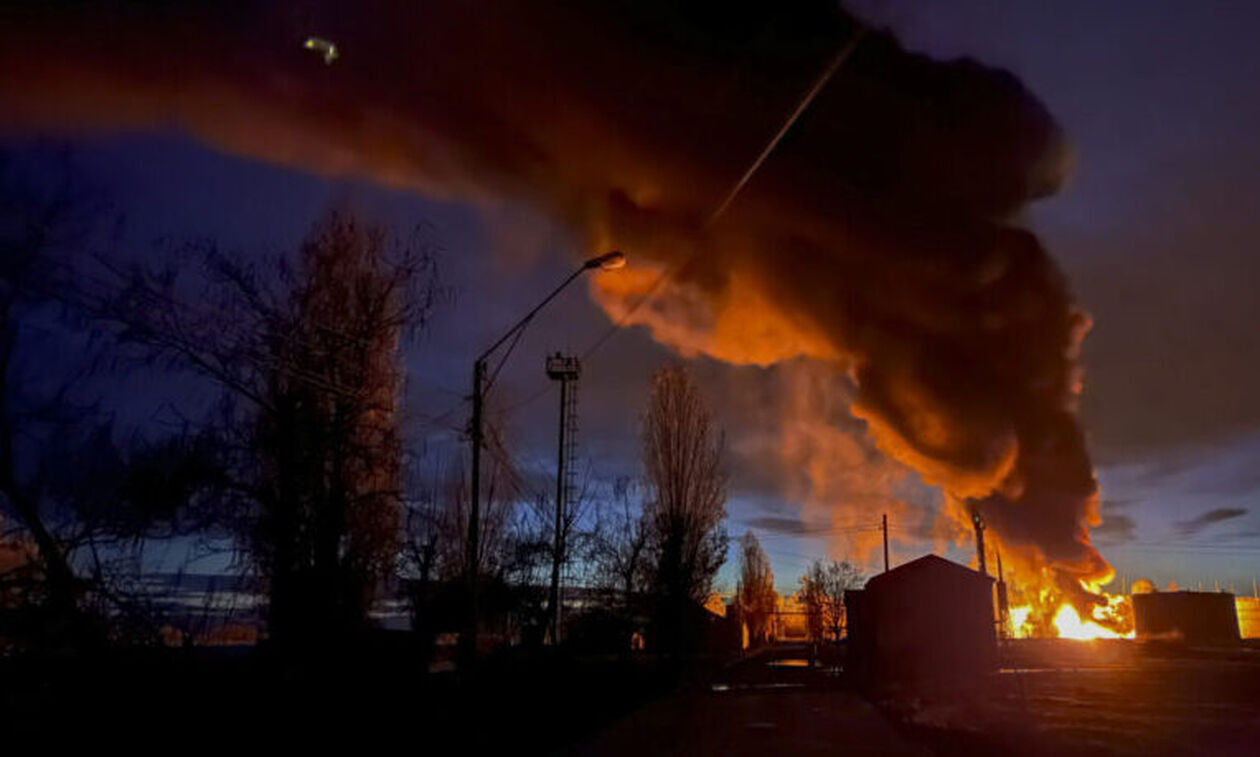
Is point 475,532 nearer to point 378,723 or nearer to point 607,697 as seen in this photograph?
point 378,723

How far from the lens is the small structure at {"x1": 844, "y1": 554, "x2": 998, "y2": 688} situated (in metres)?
37.4

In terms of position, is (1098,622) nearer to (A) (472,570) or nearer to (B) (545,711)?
(B) (545,711)

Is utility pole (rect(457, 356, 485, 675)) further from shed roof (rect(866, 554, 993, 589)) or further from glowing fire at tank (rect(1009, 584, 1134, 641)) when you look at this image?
glowing fire at tank (rect(1009, 584, 1134, 641))

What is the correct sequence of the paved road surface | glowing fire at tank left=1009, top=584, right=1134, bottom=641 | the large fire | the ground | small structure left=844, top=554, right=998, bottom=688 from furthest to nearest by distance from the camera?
glowing fire at tank left=1009, top=584, right=1134, bottom=641, the large fire, small structure left=844, top=554, right=998, bottom=688, the ground, the paved road surface

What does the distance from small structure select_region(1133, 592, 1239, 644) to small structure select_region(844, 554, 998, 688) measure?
26575 millimetres

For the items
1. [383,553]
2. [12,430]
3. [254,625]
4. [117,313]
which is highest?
[117,313]

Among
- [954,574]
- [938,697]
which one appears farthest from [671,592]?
[938,697]

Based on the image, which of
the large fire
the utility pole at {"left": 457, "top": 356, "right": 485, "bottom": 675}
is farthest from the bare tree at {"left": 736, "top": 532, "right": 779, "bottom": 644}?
the utility pole at {"left": 457, "top": 356, "right": 485, "bottom": 675}

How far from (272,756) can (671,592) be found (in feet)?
107

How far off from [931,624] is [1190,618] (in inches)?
1196

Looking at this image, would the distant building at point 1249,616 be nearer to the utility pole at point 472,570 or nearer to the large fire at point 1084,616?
the large fire at point 1084,616

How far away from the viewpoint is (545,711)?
20516mm

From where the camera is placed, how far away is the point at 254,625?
18.7m

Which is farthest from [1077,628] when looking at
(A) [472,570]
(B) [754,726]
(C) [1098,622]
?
(A) [472,570]
